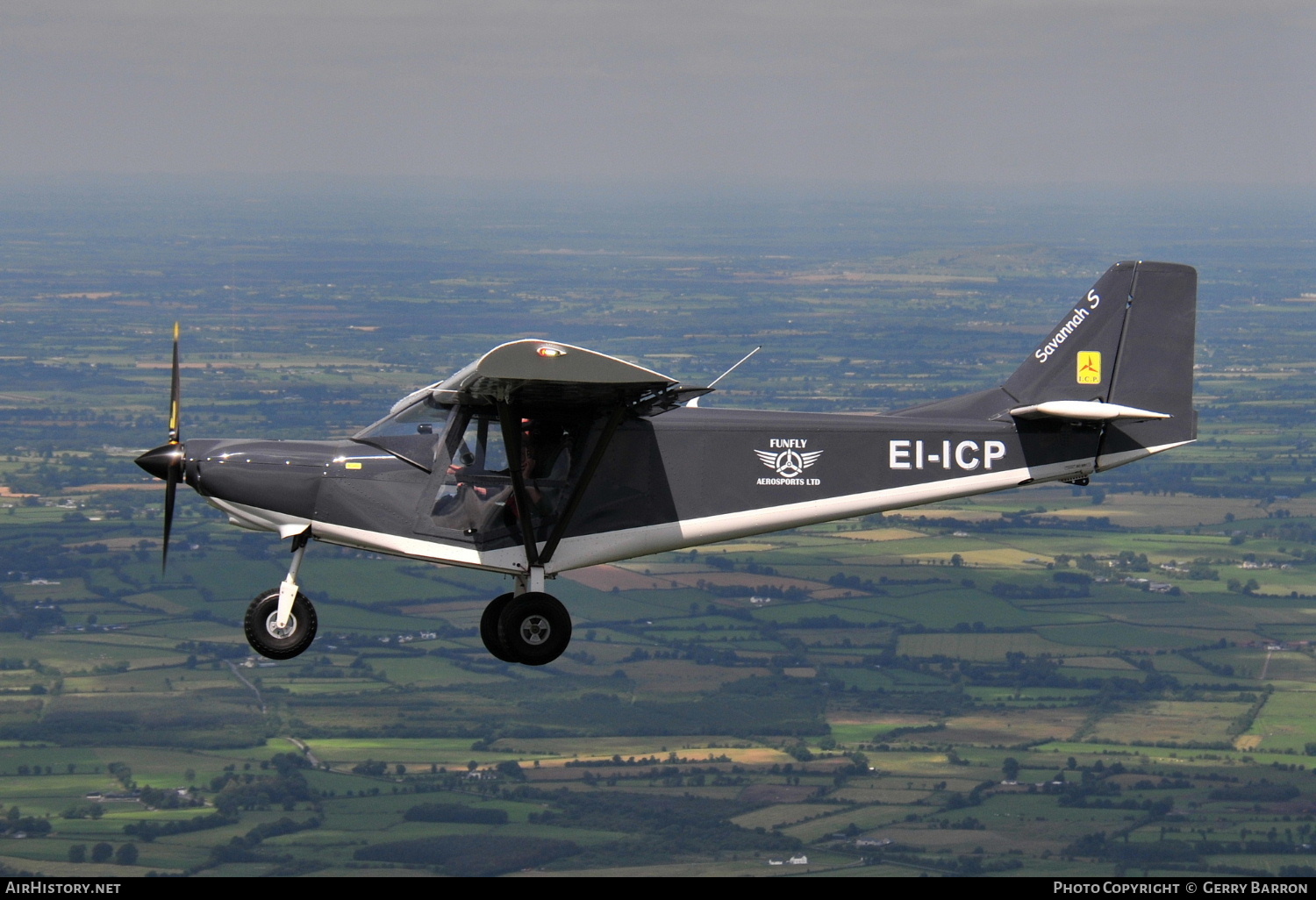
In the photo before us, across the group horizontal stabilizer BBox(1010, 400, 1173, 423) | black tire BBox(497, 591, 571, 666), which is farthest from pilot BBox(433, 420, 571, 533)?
horizontal stabilizer BBox(1010, 400, 1173, 423)

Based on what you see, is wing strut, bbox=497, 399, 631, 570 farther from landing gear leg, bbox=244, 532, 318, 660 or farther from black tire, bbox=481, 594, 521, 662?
landing gear leg, bbox=244, 532, 318, 660

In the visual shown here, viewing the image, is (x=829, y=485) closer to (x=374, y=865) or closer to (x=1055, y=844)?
(x=374, y=865)

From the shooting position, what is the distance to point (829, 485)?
2033 centimetres

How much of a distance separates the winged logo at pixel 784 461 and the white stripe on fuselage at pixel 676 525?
0.42 metres

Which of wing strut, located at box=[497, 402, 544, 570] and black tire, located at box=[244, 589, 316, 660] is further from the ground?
wing strut, located at box=[497, 402, 544, 570]

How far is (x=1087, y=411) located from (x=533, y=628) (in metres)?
7.31

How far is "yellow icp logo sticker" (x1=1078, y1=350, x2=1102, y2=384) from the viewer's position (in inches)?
825

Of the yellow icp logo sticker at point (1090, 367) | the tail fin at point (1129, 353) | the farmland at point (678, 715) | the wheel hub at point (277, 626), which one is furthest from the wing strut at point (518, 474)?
the farmland at point (678, 715)

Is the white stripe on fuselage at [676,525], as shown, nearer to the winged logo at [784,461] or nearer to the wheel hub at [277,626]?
the winged logo at [784,461]

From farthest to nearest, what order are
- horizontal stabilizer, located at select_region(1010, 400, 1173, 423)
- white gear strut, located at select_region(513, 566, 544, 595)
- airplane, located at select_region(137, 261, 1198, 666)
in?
horizontal stabilizer, located at select_region(1010, 400, 1173, 423) < white gear strut, located at select_region(513, 566, 544, 595) < airplane, located at select_region(137, 261, 1198, 666)

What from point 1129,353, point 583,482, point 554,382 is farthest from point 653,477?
point 1129,353

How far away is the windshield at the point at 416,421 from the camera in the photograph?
19.5 metres

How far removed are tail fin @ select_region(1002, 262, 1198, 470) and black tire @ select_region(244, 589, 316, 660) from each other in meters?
9.38
